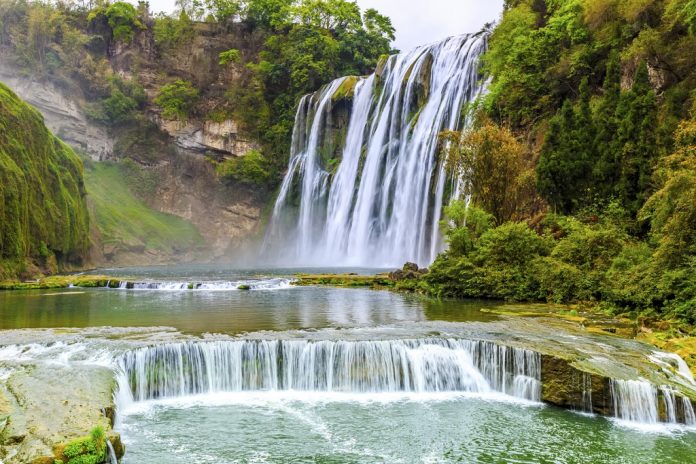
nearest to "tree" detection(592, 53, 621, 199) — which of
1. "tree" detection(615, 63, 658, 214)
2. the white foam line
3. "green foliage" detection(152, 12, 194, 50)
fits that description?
"tree" detection(615, 63, 658, 214)

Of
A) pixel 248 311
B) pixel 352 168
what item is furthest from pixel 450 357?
pixel 352 168

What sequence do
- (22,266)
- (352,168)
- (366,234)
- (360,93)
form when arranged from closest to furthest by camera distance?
(22,266) → (366,234) → (352,168) → (360,93)

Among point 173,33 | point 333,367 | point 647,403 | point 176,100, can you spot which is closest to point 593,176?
point 647,403

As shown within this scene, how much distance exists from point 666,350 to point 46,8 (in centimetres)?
7409

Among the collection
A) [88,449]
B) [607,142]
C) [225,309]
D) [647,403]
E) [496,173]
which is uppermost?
[607,142]

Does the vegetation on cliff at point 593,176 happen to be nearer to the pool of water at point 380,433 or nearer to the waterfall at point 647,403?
the waterfall at point 647,403

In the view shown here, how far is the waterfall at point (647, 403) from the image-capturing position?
9.80 m

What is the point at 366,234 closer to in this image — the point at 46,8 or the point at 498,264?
the point at 498,264

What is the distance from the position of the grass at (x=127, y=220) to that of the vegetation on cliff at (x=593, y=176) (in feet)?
121

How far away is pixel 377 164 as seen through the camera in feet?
144

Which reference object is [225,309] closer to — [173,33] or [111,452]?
[111,452]

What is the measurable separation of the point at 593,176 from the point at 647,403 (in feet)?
43.1

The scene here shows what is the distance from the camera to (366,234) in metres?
44.2

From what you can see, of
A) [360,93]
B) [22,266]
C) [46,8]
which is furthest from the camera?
[46,8]
